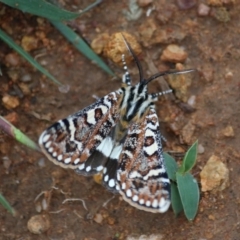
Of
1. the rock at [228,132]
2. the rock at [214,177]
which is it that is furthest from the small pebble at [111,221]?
the rock at [228,132]

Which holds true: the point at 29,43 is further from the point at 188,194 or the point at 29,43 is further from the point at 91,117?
the point at 188,194

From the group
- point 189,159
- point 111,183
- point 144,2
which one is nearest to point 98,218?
point 111,183

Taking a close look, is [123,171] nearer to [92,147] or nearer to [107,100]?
[92,147]

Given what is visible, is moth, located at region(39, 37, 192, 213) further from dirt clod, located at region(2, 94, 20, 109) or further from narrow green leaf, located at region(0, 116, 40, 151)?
dirt clod, located at region(2, 94, 20, 109)

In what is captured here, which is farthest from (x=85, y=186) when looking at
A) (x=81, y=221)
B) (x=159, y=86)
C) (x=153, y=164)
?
(x=159, y=86)


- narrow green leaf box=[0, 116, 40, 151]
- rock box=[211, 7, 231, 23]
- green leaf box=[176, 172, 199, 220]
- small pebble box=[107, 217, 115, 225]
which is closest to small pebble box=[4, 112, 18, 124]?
narrow green leaf box=[0, 116, 40, 151]

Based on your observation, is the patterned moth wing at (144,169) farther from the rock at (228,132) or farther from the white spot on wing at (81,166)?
the rock at (228,132)
